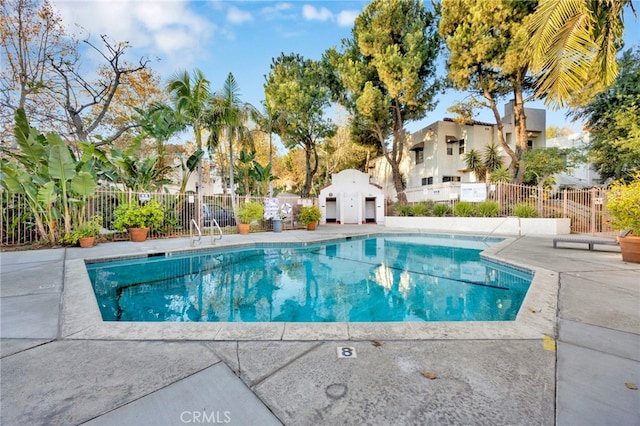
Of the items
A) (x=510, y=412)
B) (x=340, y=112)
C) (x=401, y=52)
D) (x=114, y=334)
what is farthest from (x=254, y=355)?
(x=340, y=112)

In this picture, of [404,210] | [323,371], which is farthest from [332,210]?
[323,371]

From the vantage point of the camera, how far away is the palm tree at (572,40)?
4.44m

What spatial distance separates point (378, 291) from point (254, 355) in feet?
11.7

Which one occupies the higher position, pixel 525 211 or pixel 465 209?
pixel 465 209

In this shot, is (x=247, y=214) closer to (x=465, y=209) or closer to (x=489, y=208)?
(x=465, y=209)

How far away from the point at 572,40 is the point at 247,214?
1249 cm

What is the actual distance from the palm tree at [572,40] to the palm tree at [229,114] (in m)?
12.2

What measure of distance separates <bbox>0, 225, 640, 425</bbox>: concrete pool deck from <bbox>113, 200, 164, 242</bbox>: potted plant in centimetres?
733

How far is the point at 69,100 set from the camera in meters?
13.9

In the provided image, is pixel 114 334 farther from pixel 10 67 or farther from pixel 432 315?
pixel 10 67

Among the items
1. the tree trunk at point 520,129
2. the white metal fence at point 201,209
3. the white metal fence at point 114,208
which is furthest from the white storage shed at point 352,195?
the tree trunk at point 520,129

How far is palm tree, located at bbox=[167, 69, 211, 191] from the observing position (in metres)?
12.2

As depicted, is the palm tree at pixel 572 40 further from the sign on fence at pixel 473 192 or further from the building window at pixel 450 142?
the building window at pixel 450 142

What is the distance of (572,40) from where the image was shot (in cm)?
449
